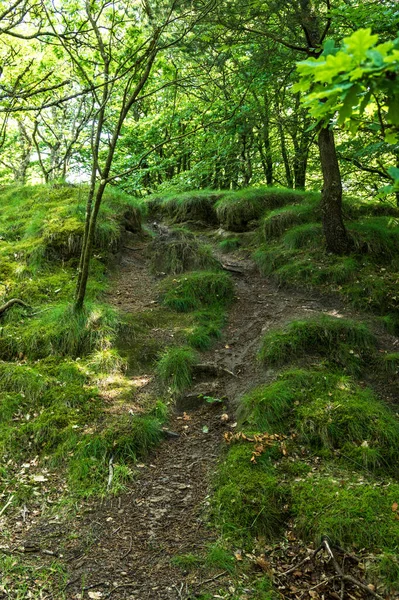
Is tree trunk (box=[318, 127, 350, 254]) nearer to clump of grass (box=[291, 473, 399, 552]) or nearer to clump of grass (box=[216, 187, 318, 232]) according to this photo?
clump of grass (box=[216, 187, 318, 232])

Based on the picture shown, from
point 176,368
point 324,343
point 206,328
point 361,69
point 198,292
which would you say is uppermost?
point 361,69

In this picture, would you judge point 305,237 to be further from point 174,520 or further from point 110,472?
point 174,520

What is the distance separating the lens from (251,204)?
10.3 meters

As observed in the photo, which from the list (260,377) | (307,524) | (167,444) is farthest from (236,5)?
(307,524)

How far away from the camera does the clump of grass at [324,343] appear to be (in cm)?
560

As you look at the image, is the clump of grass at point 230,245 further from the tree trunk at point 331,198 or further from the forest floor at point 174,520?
the forest floor at point 174,520

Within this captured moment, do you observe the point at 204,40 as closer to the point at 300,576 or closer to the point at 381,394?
the point at 381,394

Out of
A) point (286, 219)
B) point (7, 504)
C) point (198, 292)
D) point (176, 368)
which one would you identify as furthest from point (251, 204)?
point (7, 504)

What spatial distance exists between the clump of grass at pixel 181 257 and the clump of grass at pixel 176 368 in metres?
2.89

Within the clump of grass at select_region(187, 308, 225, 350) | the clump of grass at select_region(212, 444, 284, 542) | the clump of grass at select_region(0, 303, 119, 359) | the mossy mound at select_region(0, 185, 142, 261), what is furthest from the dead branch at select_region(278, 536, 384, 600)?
the mossy mound at select_region(0, 185, 142, 261)

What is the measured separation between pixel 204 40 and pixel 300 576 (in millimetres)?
6781

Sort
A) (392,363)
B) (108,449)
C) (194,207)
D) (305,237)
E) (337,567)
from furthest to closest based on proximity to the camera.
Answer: (194,207)
(305,237)
(392,363)
(108,449)
(337,567)

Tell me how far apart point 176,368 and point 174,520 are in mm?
2196

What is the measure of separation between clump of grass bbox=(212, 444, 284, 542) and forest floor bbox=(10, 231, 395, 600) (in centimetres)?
15
